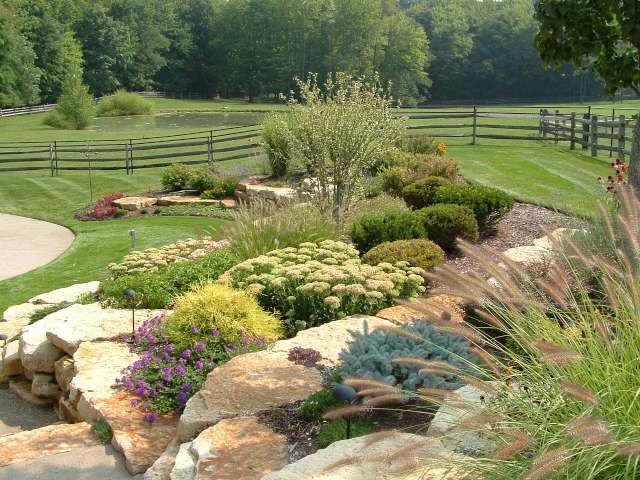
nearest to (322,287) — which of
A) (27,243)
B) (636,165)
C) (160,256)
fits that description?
(636,165)

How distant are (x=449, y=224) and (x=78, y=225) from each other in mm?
8664

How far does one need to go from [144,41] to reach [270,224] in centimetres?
7407

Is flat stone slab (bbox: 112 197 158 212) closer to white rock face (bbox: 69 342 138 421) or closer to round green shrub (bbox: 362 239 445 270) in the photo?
round green shrub (bbox: 362 239 445 270)

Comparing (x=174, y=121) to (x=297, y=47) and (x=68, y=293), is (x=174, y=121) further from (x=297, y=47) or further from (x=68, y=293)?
(x=68, y=293)

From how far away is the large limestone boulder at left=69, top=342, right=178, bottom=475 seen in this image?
466cm

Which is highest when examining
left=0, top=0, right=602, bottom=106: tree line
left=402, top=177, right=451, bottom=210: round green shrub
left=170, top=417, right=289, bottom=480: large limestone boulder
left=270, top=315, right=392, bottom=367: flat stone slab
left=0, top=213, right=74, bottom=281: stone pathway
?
left=0, top=0, right=602, bottom=106: tree line

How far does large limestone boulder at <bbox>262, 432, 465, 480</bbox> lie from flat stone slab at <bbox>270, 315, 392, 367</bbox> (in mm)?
1582

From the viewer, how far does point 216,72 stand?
82.2m

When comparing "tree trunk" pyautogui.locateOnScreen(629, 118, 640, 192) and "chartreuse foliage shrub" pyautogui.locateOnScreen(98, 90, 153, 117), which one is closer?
"tree trunk" pyautogui.locateOnScreen(629, 118, 640, 192)

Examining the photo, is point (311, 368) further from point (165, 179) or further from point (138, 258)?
point (165, 179)

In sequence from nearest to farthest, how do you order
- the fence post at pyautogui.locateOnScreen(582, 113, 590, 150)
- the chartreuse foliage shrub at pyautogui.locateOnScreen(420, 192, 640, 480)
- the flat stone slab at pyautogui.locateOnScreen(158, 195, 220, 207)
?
1. the chartreuse foliage shrub at pyautogui.locateOnScreen(420, 192, 640, 480)
2. the flat stone slab at pyautogui.locateOnScreen(158, 195, 220, 207)
3. the fence post at pyautogui.locateOnScreen(582, 113, 590, 150)

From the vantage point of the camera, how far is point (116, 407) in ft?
17.3

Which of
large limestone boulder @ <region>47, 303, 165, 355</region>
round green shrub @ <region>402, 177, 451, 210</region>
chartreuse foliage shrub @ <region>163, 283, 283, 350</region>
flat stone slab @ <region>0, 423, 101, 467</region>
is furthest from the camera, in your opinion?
round green shrub @ <region>402, 177, 451, 210</region>

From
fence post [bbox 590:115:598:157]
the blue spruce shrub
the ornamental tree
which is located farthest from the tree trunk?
fence post [bbox 590:115:598:157]
